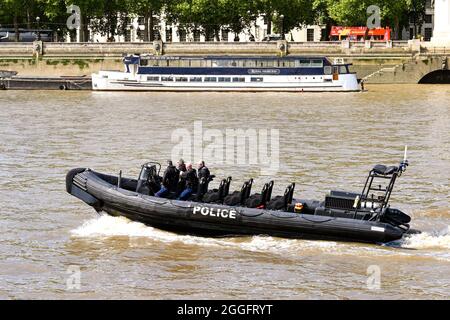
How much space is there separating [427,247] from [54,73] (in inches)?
2276

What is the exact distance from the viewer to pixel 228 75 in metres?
68.1

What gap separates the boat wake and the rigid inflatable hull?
0.14 m

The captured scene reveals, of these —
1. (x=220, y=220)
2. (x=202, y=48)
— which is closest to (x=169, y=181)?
(x=220, y=220)

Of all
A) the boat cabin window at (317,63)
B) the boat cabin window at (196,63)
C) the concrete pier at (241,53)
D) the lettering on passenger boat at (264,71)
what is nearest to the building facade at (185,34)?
the concrete pier at (241,53)

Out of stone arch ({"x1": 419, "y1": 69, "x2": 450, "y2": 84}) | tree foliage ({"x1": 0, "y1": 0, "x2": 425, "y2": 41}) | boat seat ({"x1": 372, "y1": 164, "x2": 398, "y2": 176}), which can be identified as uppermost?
tree foliage ({"x1": 0, "y1": 0, "x2": 425, "y2": 41})

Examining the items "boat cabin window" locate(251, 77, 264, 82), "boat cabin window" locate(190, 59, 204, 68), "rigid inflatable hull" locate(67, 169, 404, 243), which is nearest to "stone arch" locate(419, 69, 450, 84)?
"boat cabin window" locate(251, 77, 264, 82)

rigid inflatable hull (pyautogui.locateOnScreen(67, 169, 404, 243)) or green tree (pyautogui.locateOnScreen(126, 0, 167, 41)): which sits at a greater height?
green tree (pyautogui.locateOnScreen(126, 0, 167, 41))

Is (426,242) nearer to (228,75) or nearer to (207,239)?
(207,239)

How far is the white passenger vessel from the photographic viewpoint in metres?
66.8

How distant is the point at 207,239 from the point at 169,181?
179cm

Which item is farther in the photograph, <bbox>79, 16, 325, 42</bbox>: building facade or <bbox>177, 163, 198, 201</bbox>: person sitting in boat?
<bbox>79, 16, 325, 42</bbox>: building facade

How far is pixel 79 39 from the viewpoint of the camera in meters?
86.6

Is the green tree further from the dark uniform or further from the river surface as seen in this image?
the dark uniform

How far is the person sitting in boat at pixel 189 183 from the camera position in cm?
2358
